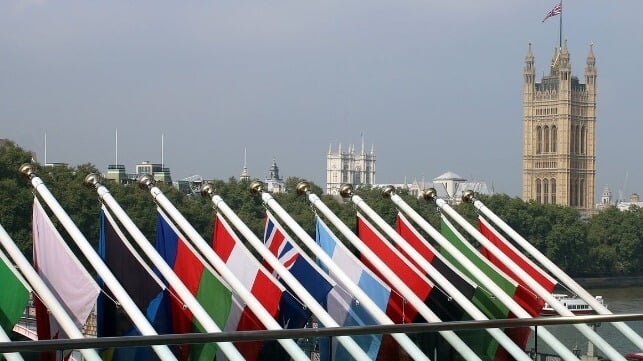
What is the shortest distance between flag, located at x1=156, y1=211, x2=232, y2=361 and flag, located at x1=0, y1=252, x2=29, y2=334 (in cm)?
187

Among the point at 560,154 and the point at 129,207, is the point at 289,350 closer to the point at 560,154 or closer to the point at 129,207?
the point at 129,207

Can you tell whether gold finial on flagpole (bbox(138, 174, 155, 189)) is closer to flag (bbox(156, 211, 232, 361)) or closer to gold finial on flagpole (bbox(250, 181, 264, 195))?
flag (bbox(156, 211, 232, 361))

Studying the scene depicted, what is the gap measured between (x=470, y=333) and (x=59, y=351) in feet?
8.37

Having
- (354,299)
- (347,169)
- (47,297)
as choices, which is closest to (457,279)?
(354,299)

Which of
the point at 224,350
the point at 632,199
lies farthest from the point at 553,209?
the point at 632,199

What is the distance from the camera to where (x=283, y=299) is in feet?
48.5

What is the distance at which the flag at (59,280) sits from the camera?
43.0ft

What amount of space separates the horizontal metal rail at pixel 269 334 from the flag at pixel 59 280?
7589 mm

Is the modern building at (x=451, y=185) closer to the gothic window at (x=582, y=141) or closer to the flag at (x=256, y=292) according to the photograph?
the gothic window at (x=582, y=141)

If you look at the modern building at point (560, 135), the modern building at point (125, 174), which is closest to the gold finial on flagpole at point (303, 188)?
the modern building at point (125, 174)

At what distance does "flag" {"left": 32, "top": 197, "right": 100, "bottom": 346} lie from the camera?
1309cm

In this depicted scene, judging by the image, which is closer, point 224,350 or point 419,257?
point 224,350

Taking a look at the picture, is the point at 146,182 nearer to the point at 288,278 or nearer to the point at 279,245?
the point at 279,245

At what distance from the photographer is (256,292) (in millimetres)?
14961
